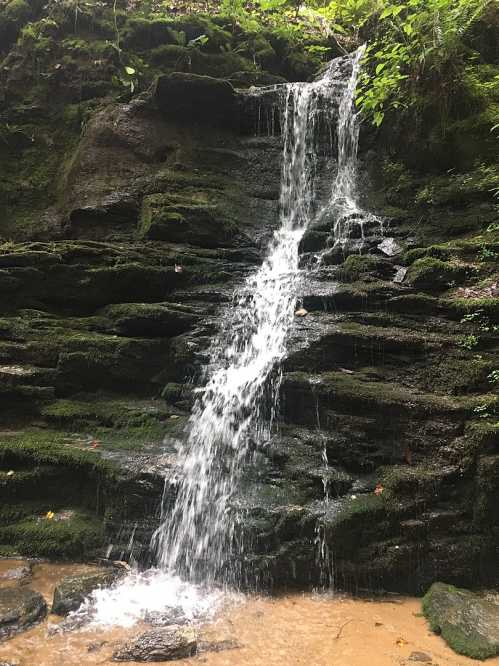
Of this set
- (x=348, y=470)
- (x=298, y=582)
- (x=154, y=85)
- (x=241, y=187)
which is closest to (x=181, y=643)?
(x=298, y=582)

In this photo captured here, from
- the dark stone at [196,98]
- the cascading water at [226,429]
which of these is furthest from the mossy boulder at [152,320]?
the dark stone at [196,98]

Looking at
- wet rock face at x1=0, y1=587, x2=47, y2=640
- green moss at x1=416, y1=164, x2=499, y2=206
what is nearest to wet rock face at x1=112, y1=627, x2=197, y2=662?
wet rock face at x1=0, y1=587, x2=47, y2=640

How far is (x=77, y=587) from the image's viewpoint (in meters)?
4.19

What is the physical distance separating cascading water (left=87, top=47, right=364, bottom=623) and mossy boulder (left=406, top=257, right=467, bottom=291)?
180 centimetres

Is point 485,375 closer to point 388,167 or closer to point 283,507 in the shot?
point 283,507

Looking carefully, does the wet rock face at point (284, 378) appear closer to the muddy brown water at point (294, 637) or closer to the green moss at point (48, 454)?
the green moss at point (48, 454)

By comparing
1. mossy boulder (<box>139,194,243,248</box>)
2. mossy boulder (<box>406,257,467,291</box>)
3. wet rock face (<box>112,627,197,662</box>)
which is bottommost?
wet rock face (<box>112,627,197,662</box>)

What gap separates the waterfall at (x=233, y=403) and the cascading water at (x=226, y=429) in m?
0.01

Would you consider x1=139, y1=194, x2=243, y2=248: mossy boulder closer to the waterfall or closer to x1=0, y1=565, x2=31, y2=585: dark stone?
the waterfall

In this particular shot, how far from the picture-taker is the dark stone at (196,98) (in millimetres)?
9750

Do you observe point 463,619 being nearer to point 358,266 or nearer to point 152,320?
point 358,266

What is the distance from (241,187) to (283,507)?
22.9 feet

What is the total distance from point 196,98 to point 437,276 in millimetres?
6581

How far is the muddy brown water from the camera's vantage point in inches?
136
